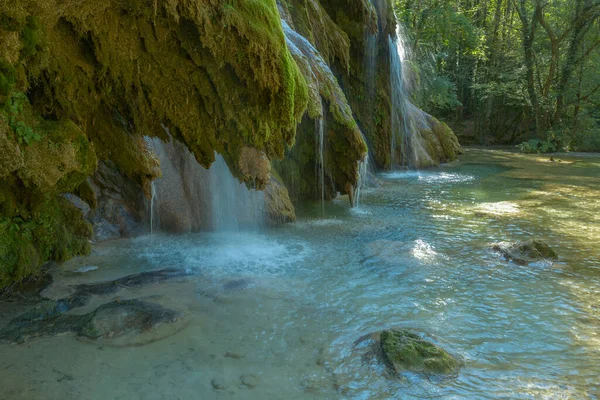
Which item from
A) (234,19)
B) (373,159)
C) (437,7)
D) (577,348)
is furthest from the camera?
(437,7)

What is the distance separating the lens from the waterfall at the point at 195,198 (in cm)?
859

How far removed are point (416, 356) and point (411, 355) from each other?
0.04m

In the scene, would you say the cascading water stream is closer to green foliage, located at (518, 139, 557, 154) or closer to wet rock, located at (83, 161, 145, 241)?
wet rock, located at (83, 161, 145, 241)

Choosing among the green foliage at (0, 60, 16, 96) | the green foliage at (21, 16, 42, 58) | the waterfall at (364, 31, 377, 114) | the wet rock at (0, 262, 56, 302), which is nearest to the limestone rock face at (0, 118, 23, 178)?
the green foliage at (0, 60, 16, 96)

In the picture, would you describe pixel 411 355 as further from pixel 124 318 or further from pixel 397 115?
pixel 397 115

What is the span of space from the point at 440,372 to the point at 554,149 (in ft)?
91.1

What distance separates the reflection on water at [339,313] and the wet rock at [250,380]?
0.01 meters

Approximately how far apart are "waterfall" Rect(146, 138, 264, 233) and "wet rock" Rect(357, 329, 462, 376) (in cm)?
517

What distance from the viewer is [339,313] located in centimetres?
513

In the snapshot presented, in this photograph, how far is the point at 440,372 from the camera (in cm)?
390

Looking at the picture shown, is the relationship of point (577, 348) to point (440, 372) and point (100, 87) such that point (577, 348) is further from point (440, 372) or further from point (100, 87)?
point (100, 87)

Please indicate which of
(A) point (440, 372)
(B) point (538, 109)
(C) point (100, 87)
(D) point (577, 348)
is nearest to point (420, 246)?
(D) point (577, 348)

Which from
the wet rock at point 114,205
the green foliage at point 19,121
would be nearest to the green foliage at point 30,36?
the green foliage at point 19,121

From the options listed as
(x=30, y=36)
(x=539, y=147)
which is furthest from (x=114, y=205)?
(x=539, y=147)
